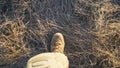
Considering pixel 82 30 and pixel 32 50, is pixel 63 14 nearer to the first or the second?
pixel 82 30

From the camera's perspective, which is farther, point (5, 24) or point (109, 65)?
point (5, 24)

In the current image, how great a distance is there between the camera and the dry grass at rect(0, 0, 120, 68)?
220 centimetres

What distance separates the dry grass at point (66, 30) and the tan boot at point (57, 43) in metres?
0.05

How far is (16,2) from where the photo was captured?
7.74 feet

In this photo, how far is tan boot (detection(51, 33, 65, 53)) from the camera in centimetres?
223

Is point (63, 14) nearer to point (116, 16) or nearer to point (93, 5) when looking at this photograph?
point (93, 5)

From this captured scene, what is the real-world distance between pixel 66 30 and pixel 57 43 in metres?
0.11

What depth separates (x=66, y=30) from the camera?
2.27 metres

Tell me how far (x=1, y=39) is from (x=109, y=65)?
2.57ft

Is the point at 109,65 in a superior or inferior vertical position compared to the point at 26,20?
inferior

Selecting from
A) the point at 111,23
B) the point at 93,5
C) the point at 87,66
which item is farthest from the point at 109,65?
the point at 93,5

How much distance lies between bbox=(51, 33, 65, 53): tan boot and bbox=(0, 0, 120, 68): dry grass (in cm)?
5

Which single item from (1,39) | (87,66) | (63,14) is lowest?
(87,66)

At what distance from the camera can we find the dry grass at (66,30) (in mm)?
2201
